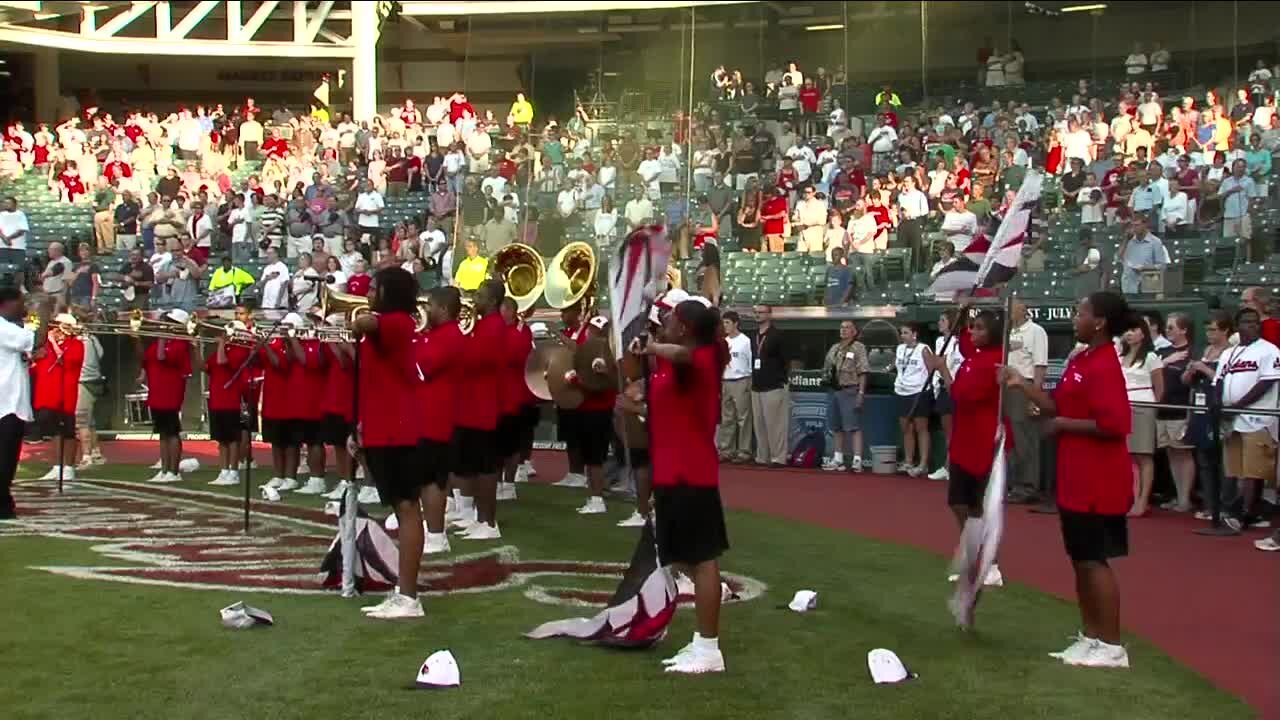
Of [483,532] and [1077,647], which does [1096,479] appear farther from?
[483,532]

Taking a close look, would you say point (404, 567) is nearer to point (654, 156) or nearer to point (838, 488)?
point (838, 488)

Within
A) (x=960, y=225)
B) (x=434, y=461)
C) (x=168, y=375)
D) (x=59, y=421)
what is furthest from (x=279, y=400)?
(x=960, y=225)

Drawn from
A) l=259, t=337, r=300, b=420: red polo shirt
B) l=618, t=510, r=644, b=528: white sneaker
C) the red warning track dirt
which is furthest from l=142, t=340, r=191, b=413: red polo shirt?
l=618, t=510, r=644, b=528: white sneaker

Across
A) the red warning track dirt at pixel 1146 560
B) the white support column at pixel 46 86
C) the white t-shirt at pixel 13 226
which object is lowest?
the red warning track dirt at pixel 1146 560

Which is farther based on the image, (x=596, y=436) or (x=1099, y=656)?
(x=596, y=436)

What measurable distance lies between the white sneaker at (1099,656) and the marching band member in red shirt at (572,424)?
6.52 meters

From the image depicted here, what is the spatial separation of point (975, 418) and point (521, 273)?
6.61m

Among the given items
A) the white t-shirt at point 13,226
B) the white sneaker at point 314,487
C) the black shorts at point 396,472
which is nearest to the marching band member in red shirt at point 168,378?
the white sneaker at point 314,487

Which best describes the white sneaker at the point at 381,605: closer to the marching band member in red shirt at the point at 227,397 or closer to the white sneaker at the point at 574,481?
the marching band member in red shirt at the point at 227,397

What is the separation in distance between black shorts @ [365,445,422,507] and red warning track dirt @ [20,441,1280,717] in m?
4.14

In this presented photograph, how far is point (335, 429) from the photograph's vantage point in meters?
14.9

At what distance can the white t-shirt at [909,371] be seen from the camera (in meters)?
18.2

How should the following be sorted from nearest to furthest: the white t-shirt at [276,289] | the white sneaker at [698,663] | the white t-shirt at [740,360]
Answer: the white sneaker at [698,663] → the white t-shirt at [740,360] → the white t-shirt at [276,289]

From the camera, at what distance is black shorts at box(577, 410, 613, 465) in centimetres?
1426
